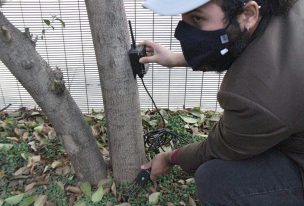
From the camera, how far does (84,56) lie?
2.65 meters

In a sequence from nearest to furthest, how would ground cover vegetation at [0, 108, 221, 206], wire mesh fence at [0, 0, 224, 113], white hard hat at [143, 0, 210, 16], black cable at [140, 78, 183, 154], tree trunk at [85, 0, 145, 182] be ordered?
1. white hard hat at [143, 0, 210, 16]
2. tree trunk at [85, 0, 145, 182]
3. ground cover vegetation at [0, 108, 221, 206]
4. black cable at [140, 78, 183, 154]
5. wire mesh fence at [0, 0, 224, 113]

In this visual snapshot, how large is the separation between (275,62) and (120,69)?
2.06 feet

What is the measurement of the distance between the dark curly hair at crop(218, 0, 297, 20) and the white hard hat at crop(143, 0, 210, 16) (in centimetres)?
7

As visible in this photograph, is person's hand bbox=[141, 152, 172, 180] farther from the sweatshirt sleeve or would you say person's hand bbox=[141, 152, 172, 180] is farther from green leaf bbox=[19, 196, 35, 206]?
green leaf bbox=[19, 196, 35, 206]

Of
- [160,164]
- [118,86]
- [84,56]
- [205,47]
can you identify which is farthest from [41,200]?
[205,47]

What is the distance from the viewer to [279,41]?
136 centimetres

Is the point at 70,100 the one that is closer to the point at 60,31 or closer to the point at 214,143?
the point at 214,143

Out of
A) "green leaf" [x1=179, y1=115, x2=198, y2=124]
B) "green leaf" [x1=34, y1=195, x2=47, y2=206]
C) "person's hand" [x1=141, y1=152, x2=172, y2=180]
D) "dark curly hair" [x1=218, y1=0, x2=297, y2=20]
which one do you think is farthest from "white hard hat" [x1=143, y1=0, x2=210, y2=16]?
"green leaf" [x1=179, y1=115, x2=198, y2=124]

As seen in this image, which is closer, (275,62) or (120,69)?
(275,62)

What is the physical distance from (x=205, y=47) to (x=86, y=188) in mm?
971

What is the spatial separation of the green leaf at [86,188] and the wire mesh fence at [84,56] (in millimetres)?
815

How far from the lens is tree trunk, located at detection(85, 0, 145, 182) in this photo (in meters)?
1.65

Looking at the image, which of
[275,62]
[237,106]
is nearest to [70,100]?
[237,106]

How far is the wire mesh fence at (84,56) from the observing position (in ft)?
8.34
